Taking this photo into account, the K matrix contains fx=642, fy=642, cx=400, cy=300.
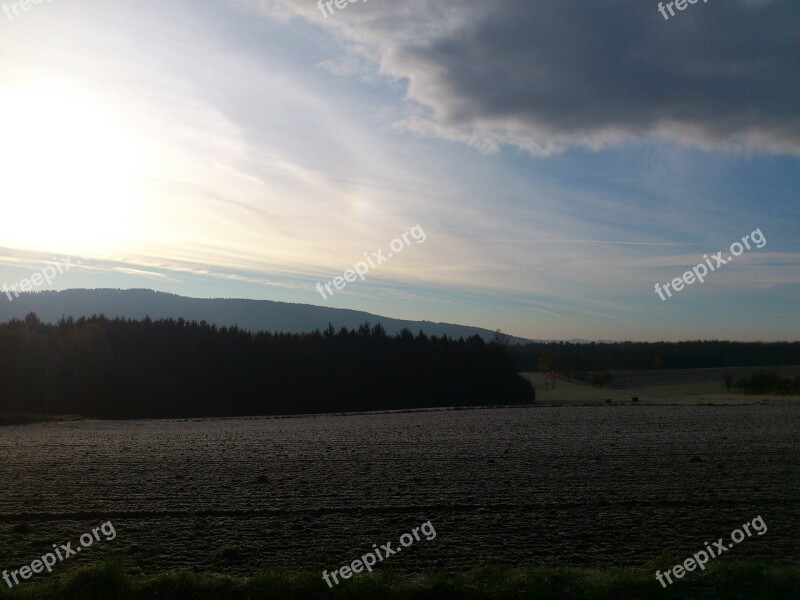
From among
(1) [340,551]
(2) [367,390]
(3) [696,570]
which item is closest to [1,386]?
(2) [367,390]

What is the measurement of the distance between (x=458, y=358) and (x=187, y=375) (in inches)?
1512

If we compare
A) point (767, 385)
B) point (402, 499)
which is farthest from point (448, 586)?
point (767, 385)

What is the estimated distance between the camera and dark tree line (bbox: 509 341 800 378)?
12131cm

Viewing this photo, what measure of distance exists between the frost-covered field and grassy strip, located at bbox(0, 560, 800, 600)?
959 mm

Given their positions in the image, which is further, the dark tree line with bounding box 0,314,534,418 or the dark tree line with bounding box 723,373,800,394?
the dark tree line with bounding box 723,373,800,394

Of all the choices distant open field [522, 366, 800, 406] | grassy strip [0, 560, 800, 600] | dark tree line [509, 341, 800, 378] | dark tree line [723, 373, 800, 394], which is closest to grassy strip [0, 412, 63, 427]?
grassy strip [0, 560, 800, 600]

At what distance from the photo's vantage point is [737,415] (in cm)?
4103

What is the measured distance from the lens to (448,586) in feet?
26.7

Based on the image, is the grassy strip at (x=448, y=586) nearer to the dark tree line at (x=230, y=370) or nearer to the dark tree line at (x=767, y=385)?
the dark tree line at (x=230, y=370)

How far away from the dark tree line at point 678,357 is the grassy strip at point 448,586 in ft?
363

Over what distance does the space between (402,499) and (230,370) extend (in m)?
74.8

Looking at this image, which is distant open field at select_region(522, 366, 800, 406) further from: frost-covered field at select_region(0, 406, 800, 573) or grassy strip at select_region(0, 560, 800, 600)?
grassy strip at select_region(0, 560, 800, 600)

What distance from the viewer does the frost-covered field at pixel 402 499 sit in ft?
33.6

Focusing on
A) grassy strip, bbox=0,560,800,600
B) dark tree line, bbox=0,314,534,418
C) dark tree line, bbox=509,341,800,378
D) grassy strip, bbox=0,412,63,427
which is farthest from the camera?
dark tree line, bbox=509,341,800,378
